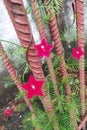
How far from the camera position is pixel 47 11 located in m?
1.42

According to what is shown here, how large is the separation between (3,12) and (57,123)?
0.75m

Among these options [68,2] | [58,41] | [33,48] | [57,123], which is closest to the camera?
[33,48]

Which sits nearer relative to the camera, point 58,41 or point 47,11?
point 47,11

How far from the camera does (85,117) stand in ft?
6.49

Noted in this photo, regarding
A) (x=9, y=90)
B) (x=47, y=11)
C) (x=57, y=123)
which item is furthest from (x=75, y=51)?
(x=9, y=90)

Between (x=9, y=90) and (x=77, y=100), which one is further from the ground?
(x=77, y=100)

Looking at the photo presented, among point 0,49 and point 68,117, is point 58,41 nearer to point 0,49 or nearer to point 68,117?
point 0,49

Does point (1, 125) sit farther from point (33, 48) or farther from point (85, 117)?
point (33, 48)

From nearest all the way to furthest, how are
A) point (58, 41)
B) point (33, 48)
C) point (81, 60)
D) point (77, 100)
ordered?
point (33, 48), point (58, 41), point (81, 60), point (77, 100)

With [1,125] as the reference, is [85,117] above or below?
above

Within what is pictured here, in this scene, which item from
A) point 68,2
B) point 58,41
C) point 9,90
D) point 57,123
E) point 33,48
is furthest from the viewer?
point 9,90

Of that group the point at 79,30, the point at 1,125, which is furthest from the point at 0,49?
the point at 1,125

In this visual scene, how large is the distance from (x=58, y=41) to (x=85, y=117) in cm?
65

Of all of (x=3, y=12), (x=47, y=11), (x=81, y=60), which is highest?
(x=47, y=11)
